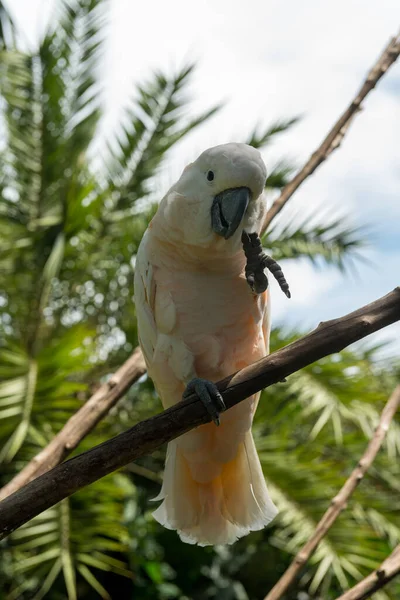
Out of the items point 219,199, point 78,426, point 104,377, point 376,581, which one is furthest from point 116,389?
point 104,377

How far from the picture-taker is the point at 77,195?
175 inches

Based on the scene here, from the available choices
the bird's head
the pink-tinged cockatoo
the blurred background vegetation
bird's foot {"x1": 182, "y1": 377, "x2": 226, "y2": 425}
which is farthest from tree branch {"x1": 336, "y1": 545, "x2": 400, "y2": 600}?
the blurred background vegetation

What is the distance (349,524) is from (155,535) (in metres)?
1.57

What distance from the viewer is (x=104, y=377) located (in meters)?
4.62

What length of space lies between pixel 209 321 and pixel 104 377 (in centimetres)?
304

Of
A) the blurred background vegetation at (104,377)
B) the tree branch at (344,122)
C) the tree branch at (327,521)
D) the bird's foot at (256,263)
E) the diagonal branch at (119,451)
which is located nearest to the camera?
the diagonal branch at (119,451)

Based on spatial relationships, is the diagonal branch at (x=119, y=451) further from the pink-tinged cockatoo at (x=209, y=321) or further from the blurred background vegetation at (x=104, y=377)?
the blurred background vegetation at (x=104, y=377)

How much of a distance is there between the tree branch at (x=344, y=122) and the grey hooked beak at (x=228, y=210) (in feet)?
2.00

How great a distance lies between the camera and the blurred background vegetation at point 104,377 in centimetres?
383

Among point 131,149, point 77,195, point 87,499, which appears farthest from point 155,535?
point 131,149

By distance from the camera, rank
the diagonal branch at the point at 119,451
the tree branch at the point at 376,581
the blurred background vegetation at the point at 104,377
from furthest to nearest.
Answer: the blurred background vegetation at the point at 104,377 < the tree branch at the point at 376,581 < the diagonal branch at the point at 119,451

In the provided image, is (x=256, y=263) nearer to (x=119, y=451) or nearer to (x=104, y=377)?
(x=119, y=451)

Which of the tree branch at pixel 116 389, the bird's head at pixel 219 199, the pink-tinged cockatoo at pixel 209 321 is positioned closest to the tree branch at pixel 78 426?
the tree branch at pixel 116 389

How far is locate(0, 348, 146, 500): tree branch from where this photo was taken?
1803 mm
